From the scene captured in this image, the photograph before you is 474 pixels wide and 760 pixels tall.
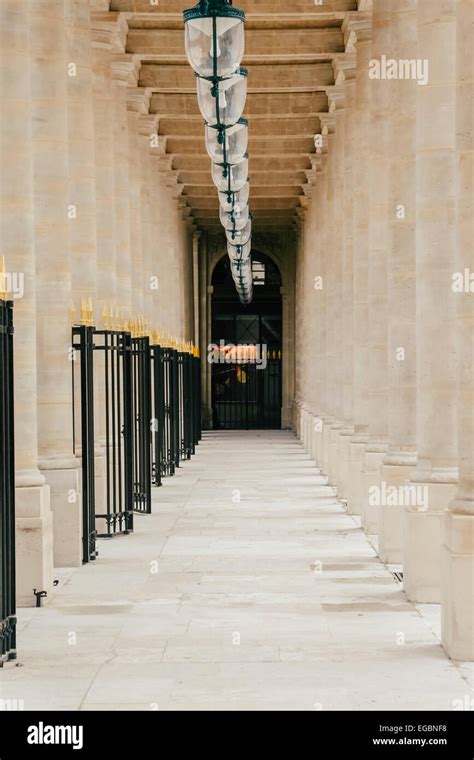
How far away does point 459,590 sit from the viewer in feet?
34.1

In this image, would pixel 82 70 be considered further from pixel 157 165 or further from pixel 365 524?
pixel 157 165

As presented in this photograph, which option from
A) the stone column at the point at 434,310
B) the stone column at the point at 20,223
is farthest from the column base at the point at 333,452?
the stone column at the point at 20,223

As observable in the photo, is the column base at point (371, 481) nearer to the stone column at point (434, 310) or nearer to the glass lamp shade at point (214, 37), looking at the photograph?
the stone column at point (434, 310)

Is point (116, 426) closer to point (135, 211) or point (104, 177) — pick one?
point (104, 177)

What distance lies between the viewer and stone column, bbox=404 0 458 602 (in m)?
13.2

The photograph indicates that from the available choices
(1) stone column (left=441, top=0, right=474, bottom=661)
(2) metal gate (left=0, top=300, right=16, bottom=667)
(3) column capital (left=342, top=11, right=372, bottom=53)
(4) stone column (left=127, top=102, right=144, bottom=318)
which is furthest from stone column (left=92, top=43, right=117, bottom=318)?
(1) stone column (left=441, top=0, right=474, bottom=661)

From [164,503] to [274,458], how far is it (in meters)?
13.0

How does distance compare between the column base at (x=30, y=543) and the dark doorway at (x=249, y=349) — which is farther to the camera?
the dark doorway at (x=249, y=349)

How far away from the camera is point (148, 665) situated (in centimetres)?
1027

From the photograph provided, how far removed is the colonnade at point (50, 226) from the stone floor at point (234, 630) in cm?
87

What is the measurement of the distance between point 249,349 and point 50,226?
4049cm

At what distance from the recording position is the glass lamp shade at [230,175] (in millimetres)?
18688

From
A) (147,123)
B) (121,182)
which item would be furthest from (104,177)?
(147,123)

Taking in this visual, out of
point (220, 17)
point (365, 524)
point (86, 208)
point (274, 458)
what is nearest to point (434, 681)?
point (220, 17)
